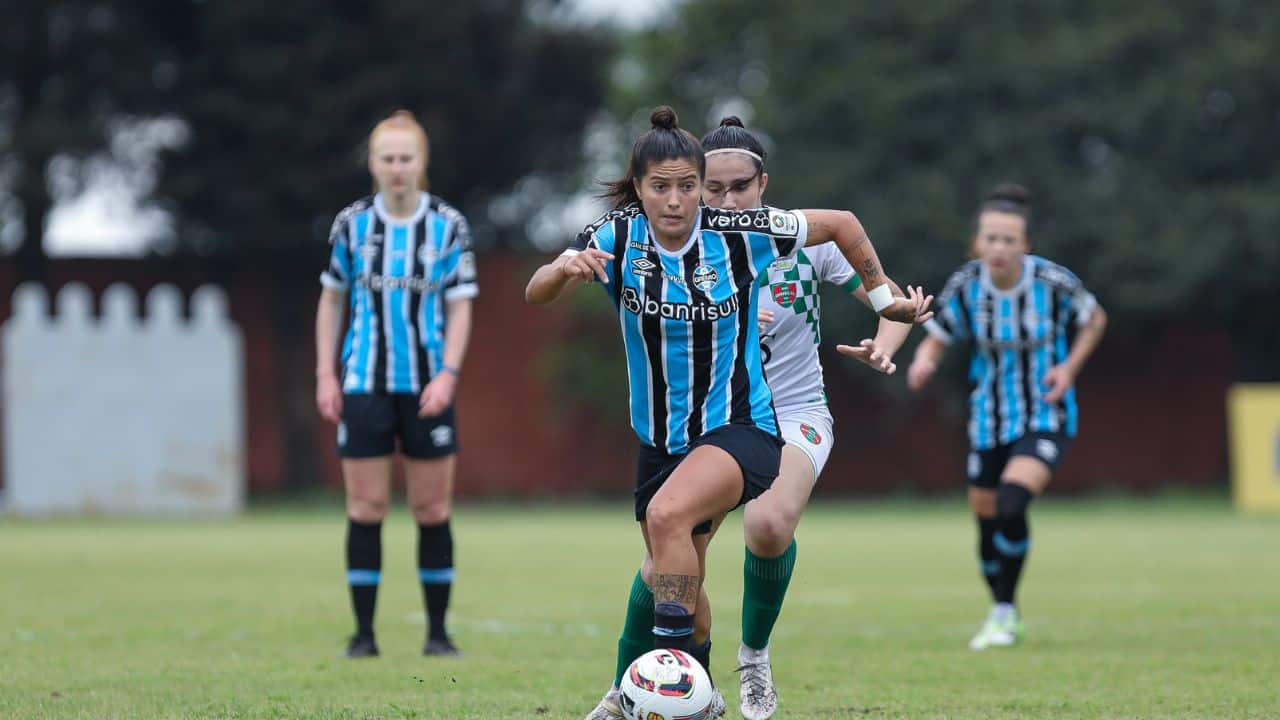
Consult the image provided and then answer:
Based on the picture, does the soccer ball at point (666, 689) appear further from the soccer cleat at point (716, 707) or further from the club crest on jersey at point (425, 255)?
the club crest on jersey at point (425, 255)

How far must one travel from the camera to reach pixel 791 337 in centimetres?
685

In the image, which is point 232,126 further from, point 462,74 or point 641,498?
point 641,498

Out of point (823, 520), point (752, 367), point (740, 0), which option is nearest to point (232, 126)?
point (740, 0)

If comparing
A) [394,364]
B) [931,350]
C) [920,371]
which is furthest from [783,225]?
[931,350]

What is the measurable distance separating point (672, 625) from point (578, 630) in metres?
4.02

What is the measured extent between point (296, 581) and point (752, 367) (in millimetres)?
7926

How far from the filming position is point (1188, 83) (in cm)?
2944

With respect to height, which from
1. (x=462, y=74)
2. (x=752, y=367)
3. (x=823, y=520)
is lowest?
(x=823, y=520)

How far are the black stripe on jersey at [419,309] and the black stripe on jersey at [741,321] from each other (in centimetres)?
271

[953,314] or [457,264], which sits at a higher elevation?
[457,264]

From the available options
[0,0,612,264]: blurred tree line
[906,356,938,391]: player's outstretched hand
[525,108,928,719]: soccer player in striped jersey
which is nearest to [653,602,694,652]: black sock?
[525,108,928,719]: soccer player in striped jersey

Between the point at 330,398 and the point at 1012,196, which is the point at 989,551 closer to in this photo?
the point at 1012,196

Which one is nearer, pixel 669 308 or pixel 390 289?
pixel 669 308

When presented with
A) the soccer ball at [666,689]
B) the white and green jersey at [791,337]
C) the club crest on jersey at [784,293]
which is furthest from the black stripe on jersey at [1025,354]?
the soccer ball at [666,689]
